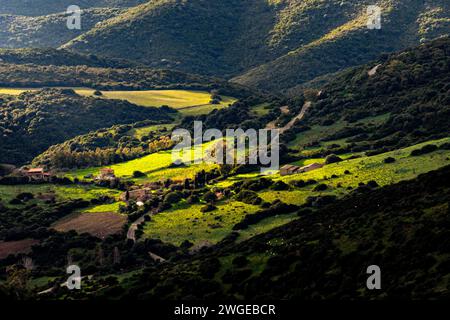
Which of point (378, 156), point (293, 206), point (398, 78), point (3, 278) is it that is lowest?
point (3, 278)

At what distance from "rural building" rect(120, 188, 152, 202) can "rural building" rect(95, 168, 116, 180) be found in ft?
53.3

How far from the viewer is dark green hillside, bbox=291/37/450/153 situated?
499 feet

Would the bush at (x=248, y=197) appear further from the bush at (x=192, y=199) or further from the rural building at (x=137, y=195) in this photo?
the rural building at (x=137, y=195)

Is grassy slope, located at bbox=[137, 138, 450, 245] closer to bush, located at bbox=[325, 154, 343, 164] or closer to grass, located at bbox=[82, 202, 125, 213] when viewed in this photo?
bush, located at bbox=[325, 154, 343, 164]

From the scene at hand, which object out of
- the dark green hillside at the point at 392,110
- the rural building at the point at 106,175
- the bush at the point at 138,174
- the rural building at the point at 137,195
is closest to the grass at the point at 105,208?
the rural building at the point at 137,195

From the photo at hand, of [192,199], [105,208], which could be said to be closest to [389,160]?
[192,199]

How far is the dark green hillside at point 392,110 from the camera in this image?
15212 centimetres

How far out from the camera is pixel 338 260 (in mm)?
72125

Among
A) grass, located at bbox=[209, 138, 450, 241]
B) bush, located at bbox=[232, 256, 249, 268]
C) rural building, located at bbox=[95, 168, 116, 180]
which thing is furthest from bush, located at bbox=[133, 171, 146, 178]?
bush, located at bbox=[232, 256, 249, 268]

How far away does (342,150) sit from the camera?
151750 millimetres

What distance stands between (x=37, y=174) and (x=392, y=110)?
2962 inches

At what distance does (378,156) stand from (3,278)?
64.0 metres
